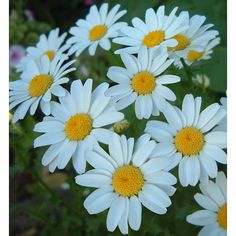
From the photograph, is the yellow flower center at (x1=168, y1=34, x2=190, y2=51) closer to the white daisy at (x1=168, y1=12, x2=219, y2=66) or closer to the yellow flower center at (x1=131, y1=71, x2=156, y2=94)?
the white daisy at (x1=168, y1=12, x2=219, y2=66)

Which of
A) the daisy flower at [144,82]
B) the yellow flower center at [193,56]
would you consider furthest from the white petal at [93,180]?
the yellow flower center at [193,56]

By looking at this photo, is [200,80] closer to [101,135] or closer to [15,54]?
[101,135]

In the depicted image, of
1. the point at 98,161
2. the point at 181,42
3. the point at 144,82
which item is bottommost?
the point at 98,161

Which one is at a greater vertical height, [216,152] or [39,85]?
[39,85]

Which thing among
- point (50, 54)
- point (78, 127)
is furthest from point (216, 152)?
point (50, 54)

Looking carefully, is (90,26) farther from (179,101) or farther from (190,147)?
(190,147)

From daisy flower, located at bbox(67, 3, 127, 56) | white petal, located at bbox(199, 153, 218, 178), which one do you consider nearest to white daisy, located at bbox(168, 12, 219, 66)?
daisy flower, located at bbox(67, 3, 127, 56)

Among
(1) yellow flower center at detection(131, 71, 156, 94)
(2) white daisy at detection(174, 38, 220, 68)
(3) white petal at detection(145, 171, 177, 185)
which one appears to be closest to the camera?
(3) white petal at detection(145, 171, 177, 185)
